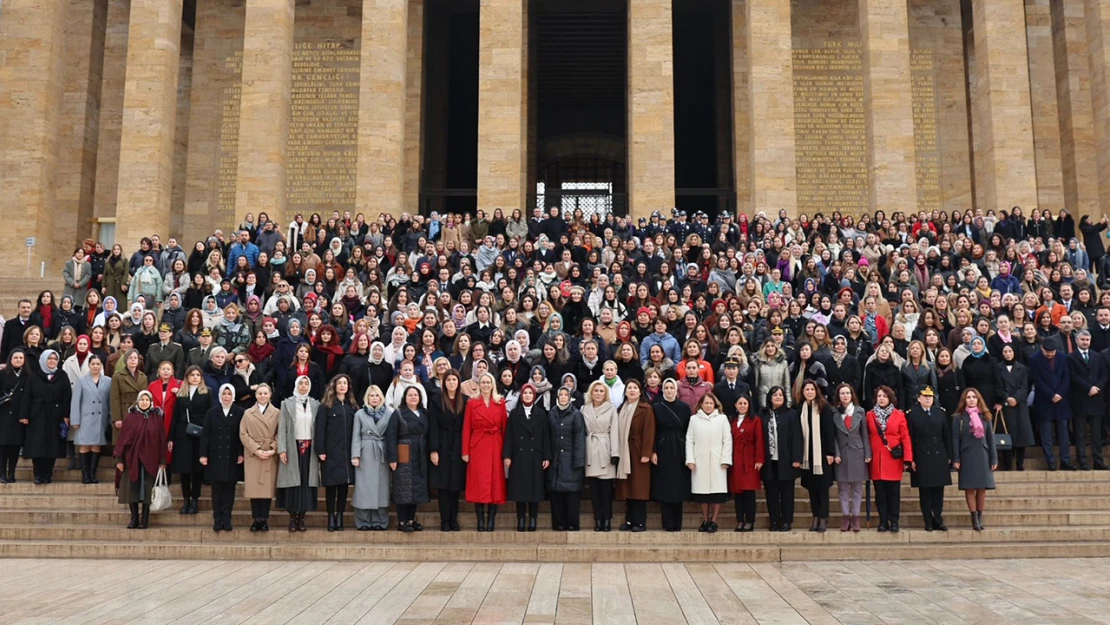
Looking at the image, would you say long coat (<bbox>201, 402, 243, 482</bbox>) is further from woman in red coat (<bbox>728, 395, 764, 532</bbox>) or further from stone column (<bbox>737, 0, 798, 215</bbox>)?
stone column (<bbox>737, 0, 798, 215</bbox>)

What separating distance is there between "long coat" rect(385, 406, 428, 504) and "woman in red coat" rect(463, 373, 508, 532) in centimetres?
15

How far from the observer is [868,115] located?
22859mm

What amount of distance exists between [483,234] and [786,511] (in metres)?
9.23

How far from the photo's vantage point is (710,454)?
1052 cm

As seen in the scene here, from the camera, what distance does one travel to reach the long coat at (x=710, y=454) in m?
10.5

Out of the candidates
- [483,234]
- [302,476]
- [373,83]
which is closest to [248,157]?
[373,83]

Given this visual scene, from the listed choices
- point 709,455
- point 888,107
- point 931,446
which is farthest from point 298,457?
point 888,107

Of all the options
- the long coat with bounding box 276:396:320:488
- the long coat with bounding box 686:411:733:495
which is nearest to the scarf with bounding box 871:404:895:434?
the long coat with bounding box 686:411:733:495

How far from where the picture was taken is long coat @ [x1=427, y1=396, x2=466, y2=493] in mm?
10695

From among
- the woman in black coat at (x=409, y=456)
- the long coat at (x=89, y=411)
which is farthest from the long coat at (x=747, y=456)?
the long coat at (x=89, y=411)

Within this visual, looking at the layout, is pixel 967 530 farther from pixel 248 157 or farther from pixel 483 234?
pixel 248 157

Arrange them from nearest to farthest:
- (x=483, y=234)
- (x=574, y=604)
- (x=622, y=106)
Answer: (x=574, y=604), (x=483, y=234), (x=622, y=106)

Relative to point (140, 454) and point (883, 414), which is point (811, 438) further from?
point (140, 454)

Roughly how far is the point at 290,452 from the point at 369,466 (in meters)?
0.84
